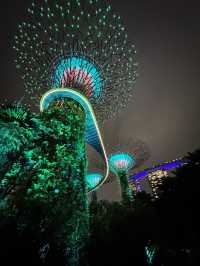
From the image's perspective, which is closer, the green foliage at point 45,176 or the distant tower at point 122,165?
the green foliage at point 45,176

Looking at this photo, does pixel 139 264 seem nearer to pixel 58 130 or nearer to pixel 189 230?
pixel 189 230

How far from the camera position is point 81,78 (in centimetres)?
2178


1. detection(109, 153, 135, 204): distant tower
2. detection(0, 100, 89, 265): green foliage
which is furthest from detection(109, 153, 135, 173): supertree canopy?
detection(0, 100, 89, 265): green foliage

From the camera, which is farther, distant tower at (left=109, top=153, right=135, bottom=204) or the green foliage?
distant tower at (left=109, top=153, right=135, bottom=204)

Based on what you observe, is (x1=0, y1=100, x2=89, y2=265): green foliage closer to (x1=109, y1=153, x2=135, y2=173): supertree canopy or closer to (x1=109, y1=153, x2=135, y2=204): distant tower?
(x1=109, y1=153, x2=135, y2=204): distant tower

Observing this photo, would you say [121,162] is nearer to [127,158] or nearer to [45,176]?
[127,158]

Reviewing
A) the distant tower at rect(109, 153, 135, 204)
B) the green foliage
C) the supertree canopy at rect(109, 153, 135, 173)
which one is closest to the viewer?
the green foliage

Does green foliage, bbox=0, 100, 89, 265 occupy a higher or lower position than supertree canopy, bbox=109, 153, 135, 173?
lower

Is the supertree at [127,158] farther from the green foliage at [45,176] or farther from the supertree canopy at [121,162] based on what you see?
the green foliage at [45,176]

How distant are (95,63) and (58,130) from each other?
24.7 feet

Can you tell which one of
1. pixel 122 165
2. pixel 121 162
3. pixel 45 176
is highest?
pixel 121 162

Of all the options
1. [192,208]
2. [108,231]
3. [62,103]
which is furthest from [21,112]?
[192,208]

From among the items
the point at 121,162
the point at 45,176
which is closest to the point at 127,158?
the point at 121,162

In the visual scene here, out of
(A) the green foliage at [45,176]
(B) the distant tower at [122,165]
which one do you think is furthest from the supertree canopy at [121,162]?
(A) the green foliage at [45,176]
